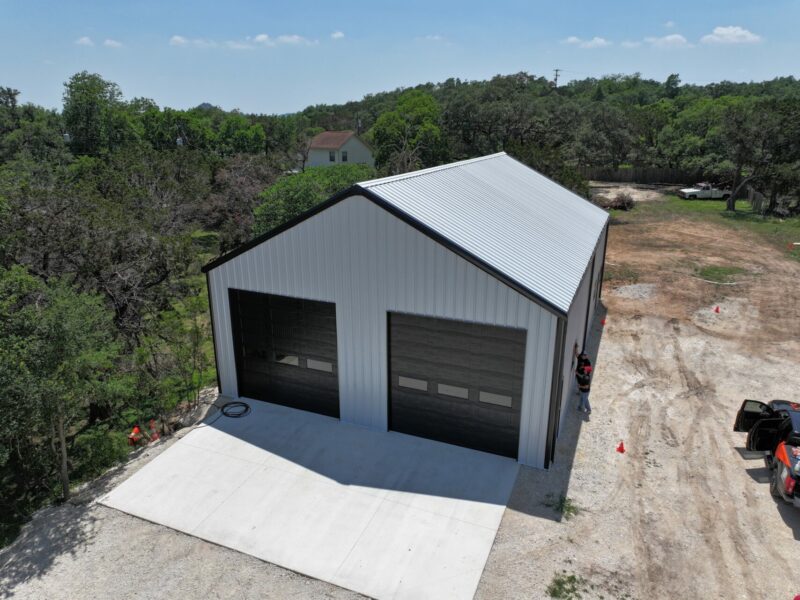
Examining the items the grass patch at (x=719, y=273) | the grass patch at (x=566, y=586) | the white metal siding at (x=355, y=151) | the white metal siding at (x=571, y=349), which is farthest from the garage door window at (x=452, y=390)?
the white metal siding at (x=355, y=151)

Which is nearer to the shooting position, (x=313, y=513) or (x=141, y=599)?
(x=141, y=599)

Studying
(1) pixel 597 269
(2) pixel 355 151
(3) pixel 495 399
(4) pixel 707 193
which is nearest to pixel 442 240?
(3) pixel 495 399

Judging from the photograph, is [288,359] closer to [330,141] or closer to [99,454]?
[99,454]

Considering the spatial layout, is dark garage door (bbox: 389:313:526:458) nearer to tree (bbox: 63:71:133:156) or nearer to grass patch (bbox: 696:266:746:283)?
grass patch (bbox: 696:266:746:283)

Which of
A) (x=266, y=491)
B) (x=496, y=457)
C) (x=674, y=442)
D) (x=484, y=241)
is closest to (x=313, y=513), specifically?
(x=266, y=491)

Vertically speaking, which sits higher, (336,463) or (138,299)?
(138,299)

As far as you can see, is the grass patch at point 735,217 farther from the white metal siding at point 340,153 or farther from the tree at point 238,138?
the tree at point 238,138

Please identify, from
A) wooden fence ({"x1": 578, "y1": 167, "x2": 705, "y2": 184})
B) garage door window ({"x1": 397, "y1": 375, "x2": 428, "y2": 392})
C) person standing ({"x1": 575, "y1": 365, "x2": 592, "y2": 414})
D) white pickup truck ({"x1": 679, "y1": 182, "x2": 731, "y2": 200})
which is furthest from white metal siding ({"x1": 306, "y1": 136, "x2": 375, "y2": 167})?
garage door window ({"x1": 397, "y1": 375, "x2": 428, "y2": 392})

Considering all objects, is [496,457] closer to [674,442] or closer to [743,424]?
[674,442]
